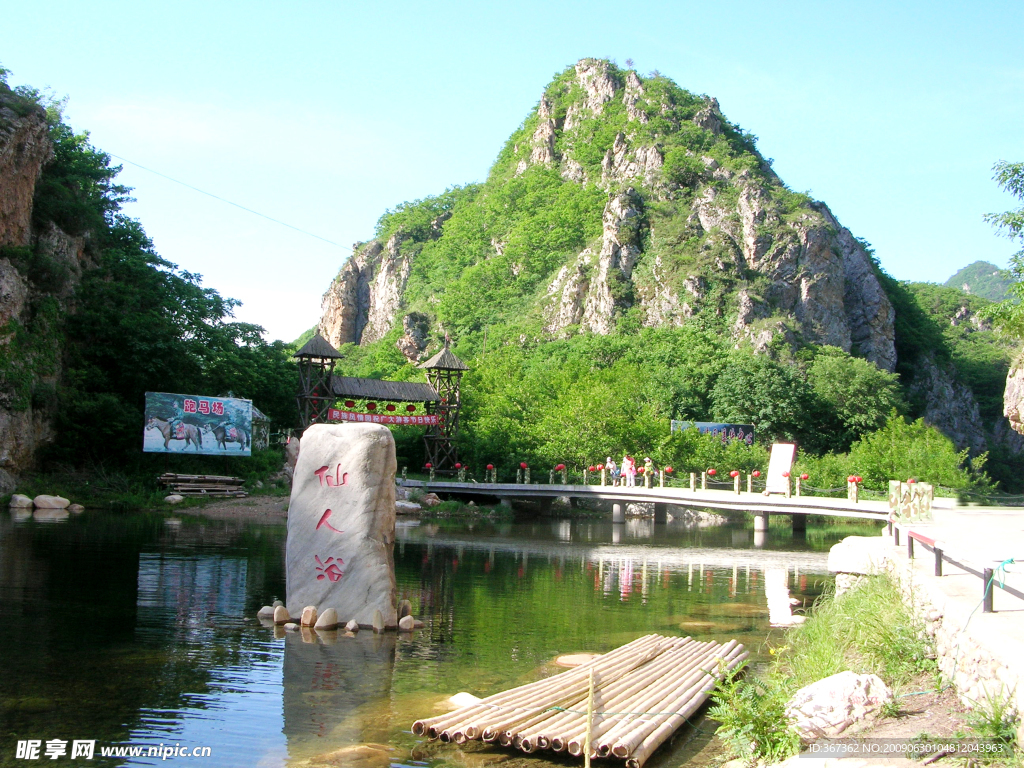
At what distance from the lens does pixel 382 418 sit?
3641 cm

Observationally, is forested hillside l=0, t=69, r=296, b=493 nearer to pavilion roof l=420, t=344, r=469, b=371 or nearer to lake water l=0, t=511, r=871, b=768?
pavilion roof l=420, t=344, r=469, b=371

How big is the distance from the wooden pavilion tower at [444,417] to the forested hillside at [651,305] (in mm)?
1382

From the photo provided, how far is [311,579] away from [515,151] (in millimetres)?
94631

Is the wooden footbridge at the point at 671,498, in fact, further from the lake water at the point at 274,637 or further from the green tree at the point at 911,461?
the green tree at the point at 911,461

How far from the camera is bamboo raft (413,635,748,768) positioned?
693 cm

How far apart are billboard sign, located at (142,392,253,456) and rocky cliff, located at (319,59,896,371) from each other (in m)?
36.8

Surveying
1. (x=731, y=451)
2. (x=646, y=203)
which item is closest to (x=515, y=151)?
(x=646, y=203)

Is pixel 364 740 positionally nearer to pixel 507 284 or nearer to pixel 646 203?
pixel 646 203

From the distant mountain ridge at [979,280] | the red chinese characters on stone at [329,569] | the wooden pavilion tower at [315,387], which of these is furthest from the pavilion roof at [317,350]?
the distant mountain ridge at [979,280]

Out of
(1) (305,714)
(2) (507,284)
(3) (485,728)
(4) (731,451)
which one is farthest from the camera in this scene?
(2) (507,284)

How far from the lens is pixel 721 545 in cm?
2783

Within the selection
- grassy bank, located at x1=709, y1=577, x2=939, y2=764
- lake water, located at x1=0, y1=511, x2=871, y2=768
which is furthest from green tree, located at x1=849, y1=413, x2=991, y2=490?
grassy bank, located at x1=709, y1=577, x2=939, y2=764

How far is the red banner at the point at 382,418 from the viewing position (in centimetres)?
3569

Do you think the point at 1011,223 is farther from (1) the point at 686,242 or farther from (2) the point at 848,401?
(1) the point at 686,242
